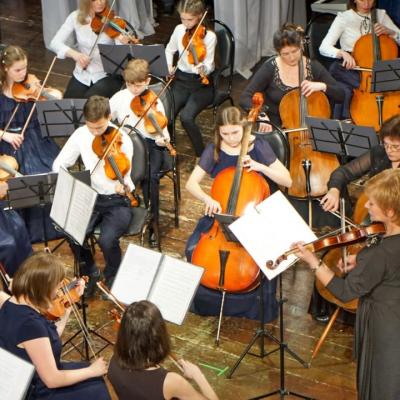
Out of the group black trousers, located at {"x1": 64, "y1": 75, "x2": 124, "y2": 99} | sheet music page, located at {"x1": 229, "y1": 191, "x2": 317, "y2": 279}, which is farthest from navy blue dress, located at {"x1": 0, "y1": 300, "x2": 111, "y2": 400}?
black trousers, located at {"x1": 64, "y1": 75, "x2": 124, "y2": 99}

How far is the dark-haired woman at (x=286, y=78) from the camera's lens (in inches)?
214

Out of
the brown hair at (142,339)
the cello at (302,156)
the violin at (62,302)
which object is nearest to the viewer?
the brown hair at (142,339)

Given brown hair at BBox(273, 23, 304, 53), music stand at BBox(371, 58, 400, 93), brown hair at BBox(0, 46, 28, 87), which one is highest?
brown hair at BBox(273, 23, 304, 53)

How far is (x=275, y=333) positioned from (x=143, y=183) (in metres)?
1.33

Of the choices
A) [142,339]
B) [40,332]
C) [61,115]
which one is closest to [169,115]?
[61,115]

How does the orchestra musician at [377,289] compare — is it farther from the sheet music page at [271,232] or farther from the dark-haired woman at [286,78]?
the dark-haired woman at [286,78]

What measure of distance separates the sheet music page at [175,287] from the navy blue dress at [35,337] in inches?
17.6

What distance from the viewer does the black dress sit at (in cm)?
359

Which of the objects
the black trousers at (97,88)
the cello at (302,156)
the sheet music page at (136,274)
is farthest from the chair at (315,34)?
the sheet music page at (136,274)

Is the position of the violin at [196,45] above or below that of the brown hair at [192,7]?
below

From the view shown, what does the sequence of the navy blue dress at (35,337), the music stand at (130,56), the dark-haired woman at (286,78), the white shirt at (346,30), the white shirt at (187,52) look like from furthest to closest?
the white shirt at (187,52), the white shirt at (346,30), the music stand at (130,56), the dark-haired woman at (286,78), the navy blue dress at (35,337)

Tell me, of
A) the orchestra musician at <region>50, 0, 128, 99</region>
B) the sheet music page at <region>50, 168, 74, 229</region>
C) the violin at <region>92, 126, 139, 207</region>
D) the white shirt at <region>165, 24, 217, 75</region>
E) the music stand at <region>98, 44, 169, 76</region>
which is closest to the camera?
the sheet music page at <region>50, 168, 74, 229</region>

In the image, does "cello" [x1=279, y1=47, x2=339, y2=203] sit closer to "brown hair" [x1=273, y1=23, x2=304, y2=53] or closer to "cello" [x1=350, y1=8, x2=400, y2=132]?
"brown hair" [x1=273, y1=23, x2=304, y2=53]

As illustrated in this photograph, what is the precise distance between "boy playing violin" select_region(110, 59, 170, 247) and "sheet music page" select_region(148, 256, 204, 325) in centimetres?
157
